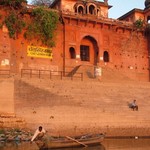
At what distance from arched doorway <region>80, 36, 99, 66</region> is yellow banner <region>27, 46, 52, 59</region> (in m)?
3.76

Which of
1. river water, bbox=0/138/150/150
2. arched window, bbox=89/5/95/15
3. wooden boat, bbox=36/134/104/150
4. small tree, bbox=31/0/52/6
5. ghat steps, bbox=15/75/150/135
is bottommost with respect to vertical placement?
river water, bbox=0/138/150/150

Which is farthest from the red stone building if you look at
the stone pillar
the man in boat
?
the man in boat

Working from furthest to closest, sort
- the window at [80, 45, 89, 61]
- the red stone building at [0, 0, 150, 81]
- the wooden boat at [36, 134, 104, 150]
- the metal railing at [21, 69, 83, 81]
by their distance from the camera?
the window at [80, 45, 89, 61]
the red stone building at [0, 0, 150, 81]
the metal railing at [21, 69, 83, 81]
the wooden boat at [36, 134, 104, 150]

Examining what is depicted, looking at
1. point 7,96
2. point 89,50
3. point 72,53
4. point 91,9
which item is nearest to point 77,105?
point 7,96

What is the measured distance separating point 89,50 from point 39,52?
5.55 m

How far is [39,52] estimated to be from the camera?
3039 centimetres

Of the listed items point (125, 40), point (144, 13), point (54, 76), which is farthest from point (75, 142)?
point (144, 13)

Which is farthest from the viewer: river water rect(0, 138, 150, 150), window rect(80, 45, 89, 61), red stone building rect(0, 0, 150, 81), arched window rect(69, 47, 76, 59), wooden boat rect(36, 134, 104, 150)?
window rect(80, 45, 89, 61)

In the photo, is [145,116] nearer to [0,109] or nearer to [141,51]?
[0,109]

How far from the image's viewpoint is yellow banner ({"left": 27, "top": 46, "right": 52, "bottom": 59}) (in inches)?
1182

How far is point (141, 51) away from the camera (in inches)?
1412

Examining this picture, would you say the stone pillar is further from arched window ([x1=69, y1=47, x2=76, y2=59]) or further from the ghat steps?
arched window ([x1=69, y1=47, x2=76, y2=59])

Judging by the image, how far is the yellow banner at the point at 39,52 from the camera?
30.0 m

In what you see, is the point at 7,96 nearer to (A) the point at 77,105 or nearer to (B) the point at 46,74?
(A) the point at 77,105
